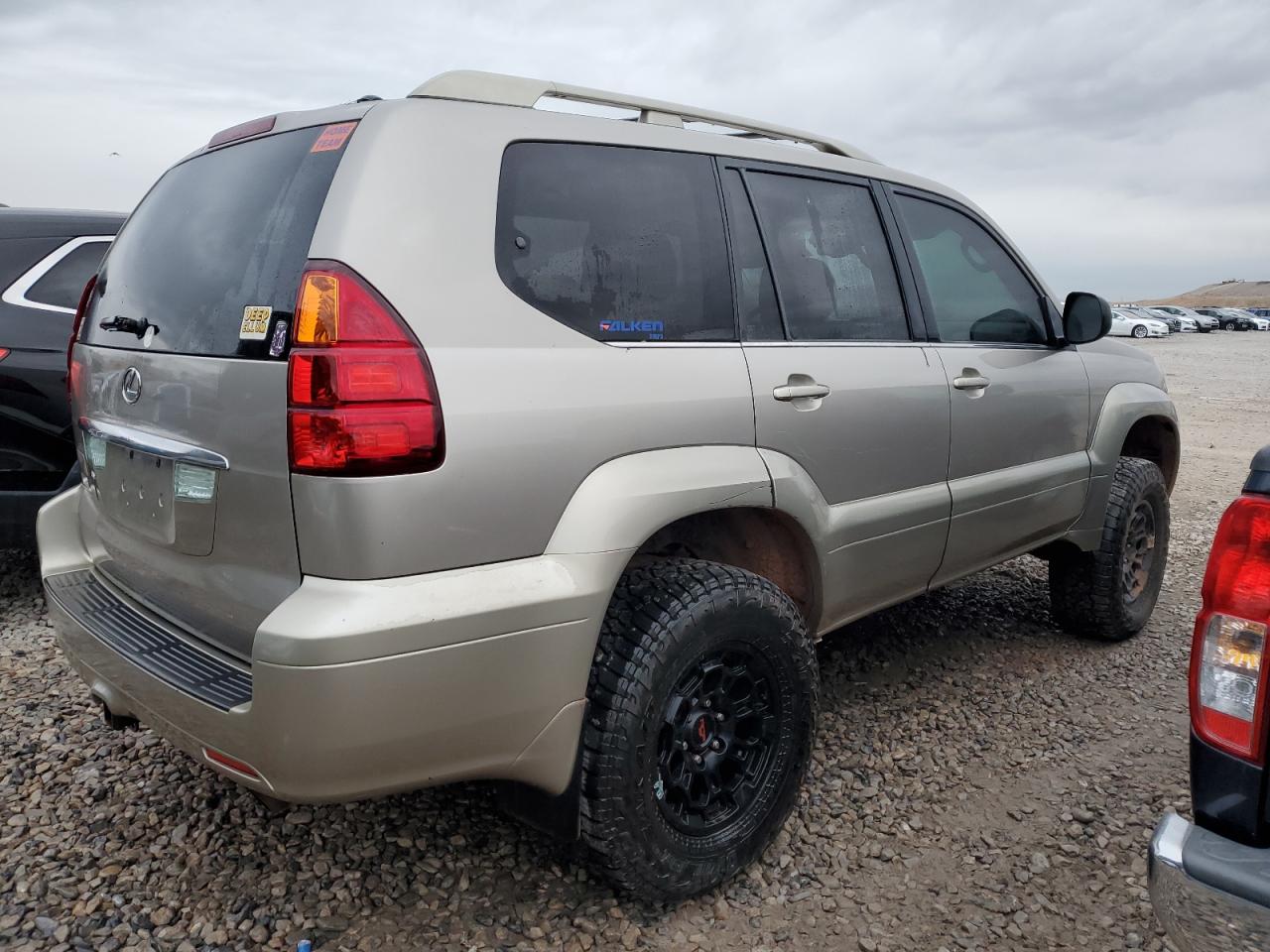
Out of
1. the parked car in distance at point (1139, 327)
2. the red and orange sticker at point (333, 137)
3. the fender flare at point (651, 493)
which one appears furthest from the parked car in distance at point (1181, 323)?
the red and orange sticker at point (333, 137)

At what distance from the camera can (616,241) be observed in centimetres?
223

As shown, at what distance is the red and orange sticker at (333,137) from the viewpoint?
193cm

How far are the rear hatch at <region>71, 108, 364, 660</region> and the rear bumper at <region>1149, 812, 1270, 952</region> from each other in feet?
5.08

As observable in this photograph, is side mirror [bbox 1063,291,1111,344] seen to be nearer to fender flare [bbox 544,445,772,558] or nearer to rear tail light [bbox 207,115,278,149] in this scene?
fender flare [bbox 544,445,772,558]

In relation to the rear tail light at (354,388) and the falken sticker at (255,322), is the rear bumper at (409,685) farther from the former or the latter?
the falken sticker at (255,322)

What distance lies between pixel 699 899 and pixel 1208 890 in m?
1.27

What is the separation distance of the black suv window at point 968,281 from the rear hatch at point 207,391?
203cm

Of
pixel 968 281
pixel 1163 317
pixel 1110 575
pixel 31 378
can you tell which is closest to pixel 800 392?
pixel 968 281

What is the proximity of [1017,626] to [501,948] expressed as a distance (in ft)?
9.84

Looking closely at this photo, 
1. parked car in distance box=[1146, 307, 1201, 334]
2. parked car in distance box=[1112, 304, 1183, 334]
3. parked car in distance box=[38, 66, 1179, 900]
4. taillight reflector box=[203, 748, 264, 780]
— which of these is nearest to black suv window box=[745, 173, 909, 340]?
parked car in distance box=[38, 66, 1179, 900]

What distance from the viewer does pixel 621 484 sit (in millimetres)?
2037

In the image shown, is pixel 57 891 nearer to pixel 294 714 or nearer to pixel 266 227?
pixel 294 714

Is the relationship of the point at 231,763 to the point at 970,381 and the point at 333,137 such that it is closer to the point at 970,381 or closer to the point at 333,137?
the point at 333,137

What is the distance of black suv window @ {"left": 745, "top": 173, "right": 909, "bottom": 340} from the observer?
2.65m
